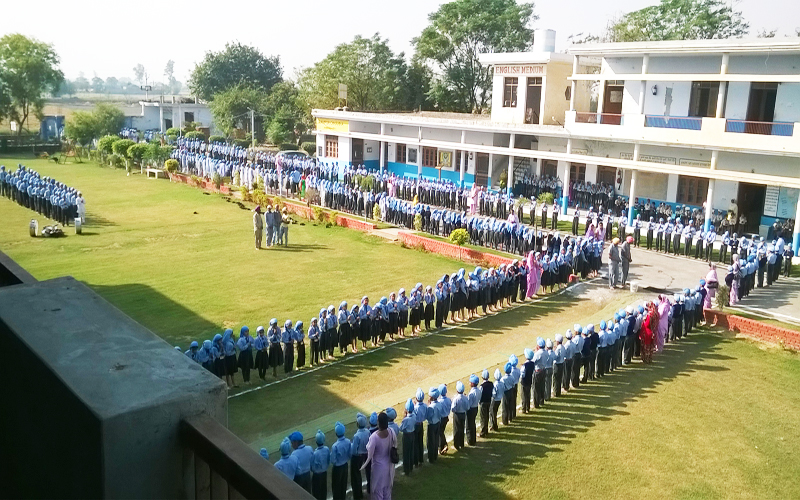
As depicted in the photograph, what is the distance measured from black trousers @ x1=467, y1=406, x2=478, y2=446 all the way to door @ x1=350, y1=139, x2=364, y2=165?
27565 mm

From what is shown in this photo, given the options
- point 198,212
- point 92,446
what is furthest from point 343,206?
point 92,446

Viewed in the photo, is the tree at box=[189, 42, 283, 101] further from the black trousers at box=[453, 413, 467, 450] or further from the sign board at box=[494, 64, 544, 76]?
the black trousers at box=[453, 413, 467, 450]

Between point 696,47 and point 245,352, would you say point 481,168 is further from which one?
point 245,352

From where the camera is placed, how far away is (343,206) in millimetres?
24953

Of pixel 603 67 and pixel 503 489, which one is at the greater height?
pixel 603 67

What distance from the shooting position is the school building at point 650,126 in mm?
19875

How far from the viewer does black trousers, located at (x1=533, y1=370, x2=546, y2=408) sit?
9.67 metres

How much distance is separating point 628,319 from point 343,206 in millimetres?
14911

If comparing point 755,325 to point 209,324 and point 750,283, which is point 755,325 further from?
point 209,324

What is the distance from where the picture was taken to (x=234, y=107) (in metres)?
49.5

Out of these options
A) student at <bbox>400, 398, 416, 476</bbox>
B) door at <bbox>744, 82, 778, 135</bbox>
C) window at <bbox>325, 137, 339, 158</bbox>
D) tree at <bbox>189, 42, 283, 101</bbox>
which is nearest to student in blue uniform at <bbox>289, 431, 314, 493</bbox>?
student at <bbox>400, 398, 416, 476</bbox>

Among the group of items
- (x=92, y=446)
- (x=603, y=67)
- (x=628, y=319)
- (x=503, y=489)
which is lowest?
(x=503, y=489)

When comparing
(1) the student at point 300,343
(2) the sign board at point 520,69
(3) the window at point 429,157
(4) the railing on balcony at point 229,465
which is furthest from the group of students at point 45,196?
(4) the railing on balcony at point 229,465

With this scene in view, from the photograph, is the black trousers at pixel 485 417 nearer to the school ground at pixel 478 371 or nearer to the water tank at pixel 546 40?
the school ground at pixel 478 371
